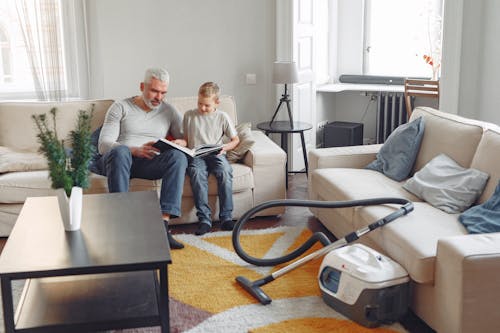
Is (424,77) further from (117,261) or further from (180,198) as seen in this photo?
(117,261)

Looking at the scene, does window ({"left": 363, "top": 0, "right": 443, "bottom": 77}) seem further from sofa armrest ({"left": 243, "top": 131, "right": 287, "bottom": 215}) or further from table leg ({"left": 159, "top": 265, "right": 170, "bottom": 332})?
table leg ({"left": 159, "top": 265, "right": 170, "bottom": 332})

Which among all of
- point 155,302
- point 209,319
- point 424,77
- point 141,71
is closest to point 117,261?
point 155,302

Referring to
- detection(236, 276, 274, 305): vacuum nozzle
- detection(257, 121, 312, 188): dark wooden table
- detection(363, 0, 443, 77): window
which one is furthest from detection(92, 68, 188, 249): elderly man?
detection(363, 0, 443, 77): window

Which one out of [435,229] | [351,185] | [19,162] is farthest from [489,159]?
[19,162]

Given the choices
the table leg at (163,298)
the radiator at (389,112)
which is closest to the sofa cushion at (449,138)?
the table leg at (163,298)

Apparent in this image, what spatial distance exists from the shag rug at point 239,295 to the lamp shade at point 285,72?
62.3 inches

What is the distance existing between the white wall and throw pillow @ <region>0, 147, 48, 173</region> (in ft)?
3.98

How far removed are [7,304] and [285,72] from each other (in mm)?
3243

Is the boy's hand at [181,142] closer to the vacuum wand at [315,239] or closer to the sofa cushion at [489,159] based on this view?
the vacuum wand at [315,239]

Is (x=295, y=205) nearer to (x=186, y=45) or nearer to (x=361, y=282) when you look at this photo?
(x=361, y=282)

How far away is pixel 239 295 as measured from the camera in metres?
3.45

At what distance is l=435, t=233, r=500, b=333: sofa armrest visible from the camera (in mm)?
2723

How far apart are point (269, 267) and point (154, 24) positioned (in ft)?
8.63

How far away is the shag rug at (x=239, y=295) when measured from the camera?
3.12m
